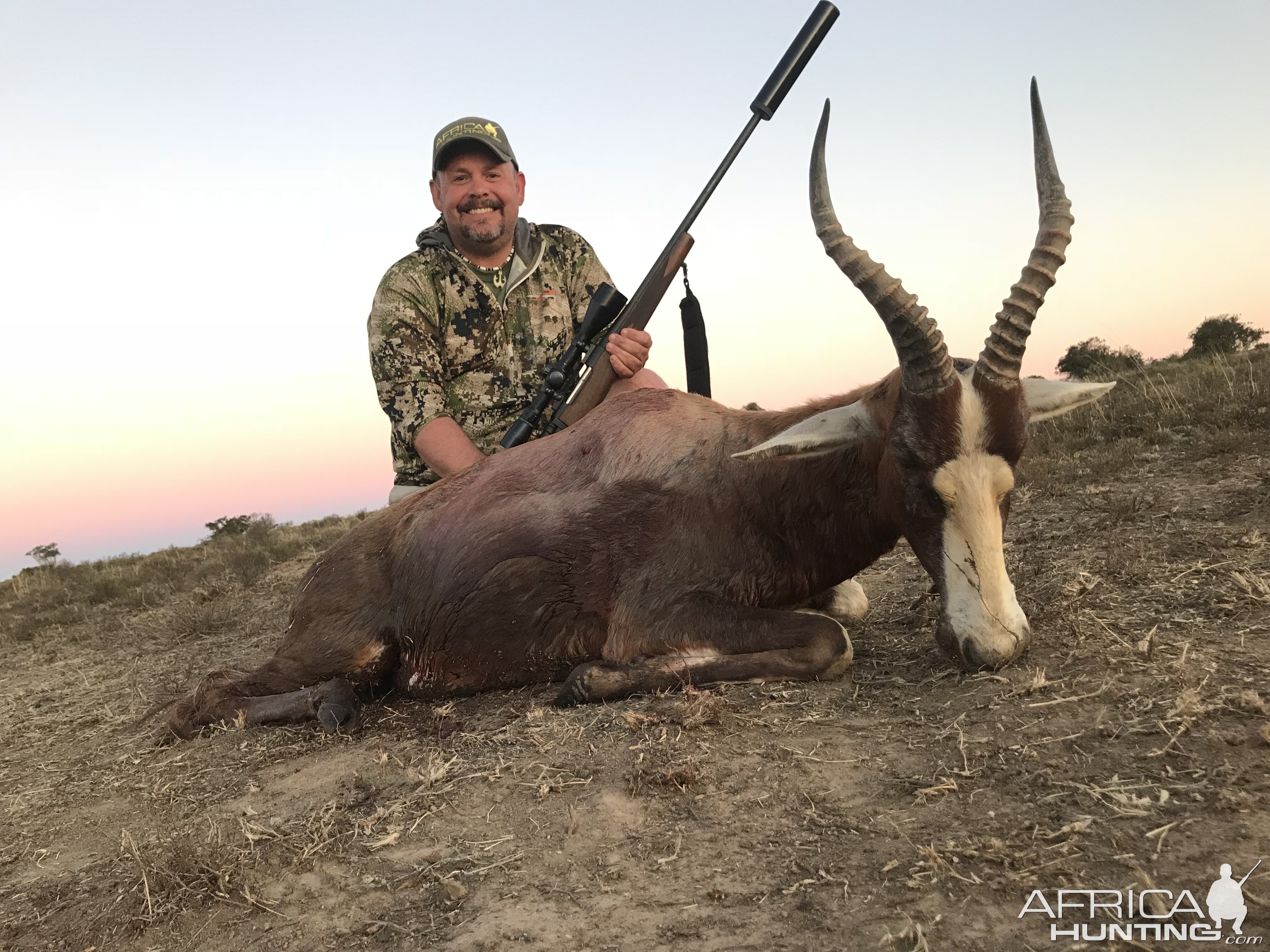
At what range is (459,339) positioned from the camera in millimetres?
6297

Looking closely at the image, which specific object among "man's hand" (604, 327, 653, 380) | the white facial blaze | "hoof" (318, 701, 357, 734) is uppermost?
"man's hand" (604, 327, 653, 380)

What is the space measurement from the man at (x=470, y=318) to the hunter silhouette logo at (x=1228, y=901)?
4.40 m

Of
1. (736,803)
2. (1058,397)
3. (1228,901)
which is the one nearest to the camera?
(1228,901)

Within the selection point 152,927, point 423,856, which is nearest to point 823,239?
point 423,856

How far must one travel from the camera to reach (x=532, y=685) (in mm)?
4414

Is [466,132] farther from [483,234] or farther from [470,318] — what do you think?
[470,318]

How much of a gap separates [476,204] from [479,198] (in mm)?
49

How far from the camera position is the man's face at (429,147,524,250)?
638 cm

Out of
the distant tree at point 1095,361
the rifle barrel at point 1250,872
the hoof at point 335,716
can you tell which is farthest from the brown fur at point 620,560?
the distant tree at point 1095,361

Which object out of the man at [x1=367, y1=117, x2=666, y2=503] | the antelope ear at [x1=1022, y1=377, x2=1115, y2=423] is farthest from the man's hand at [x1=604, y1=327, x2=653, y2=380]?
the antelope ear at [x1=1022, y1=377, x2=1115, y2=423]

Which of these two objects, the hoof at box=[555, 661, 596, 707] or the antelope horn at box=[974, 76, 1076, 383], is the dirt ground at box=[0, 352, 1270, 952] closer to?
the hoof at box=[555, 661, 596, 707]

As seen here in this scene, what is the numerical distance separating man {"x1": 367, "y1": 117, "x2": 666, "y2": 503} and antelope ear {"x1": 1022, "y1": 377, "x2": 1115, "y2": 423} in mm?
2595

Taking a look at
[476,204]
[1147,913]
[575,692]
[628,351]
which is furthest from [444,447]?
[1147,913]

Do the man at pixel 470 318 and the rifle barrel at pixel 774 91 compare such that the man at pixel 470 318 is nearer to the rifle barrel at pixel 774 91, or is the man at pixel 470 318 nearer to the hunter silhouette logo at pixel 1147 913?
the rifle barrel at pixel 774 91
